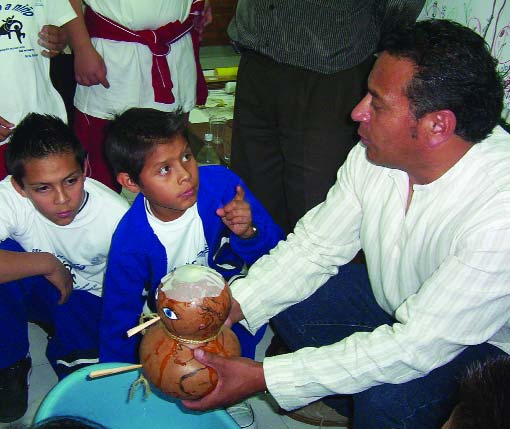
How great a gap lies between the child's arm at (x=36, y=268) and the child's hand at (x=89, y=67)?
0.75 meters

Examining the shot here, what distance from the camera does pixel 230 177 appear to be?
5.57ft

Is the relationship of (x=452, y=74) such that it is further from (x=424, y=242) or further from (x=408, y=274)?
(x=408, y=274)

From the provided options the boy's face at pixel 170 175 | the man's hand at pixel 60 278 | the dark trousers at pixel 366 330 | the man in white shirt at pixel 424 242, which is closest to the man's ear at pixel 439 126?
the man in white shirt at pixel 424 242

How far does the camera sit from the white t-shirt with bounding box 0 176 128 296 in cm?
173

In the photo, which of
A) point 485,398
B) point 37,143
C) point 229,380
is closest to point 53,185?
point 37,143

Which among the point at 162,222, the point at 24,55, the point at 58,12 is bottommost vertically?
the point at 162,222

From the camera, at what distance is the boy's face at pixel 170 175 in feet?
4.90

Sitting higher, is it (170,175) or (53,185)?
(170,175)

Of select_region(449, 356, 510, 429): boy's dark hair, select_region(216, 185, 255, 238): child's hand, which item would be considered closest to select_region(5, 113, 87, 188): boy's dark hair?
select_region(216, 185, 255, 238): child's hand

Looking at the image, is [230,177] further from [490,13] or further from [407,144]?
[490,13]

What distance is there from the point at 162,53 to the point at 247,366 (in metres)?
1.40

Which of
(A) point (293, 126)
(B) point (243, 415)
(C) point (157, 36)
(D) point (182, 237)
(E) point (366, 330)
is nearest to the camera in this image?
(E) point (366, 330)

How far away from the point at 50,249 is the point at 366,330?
40.6 inches

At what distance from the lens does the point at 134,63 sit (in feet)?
7.11
